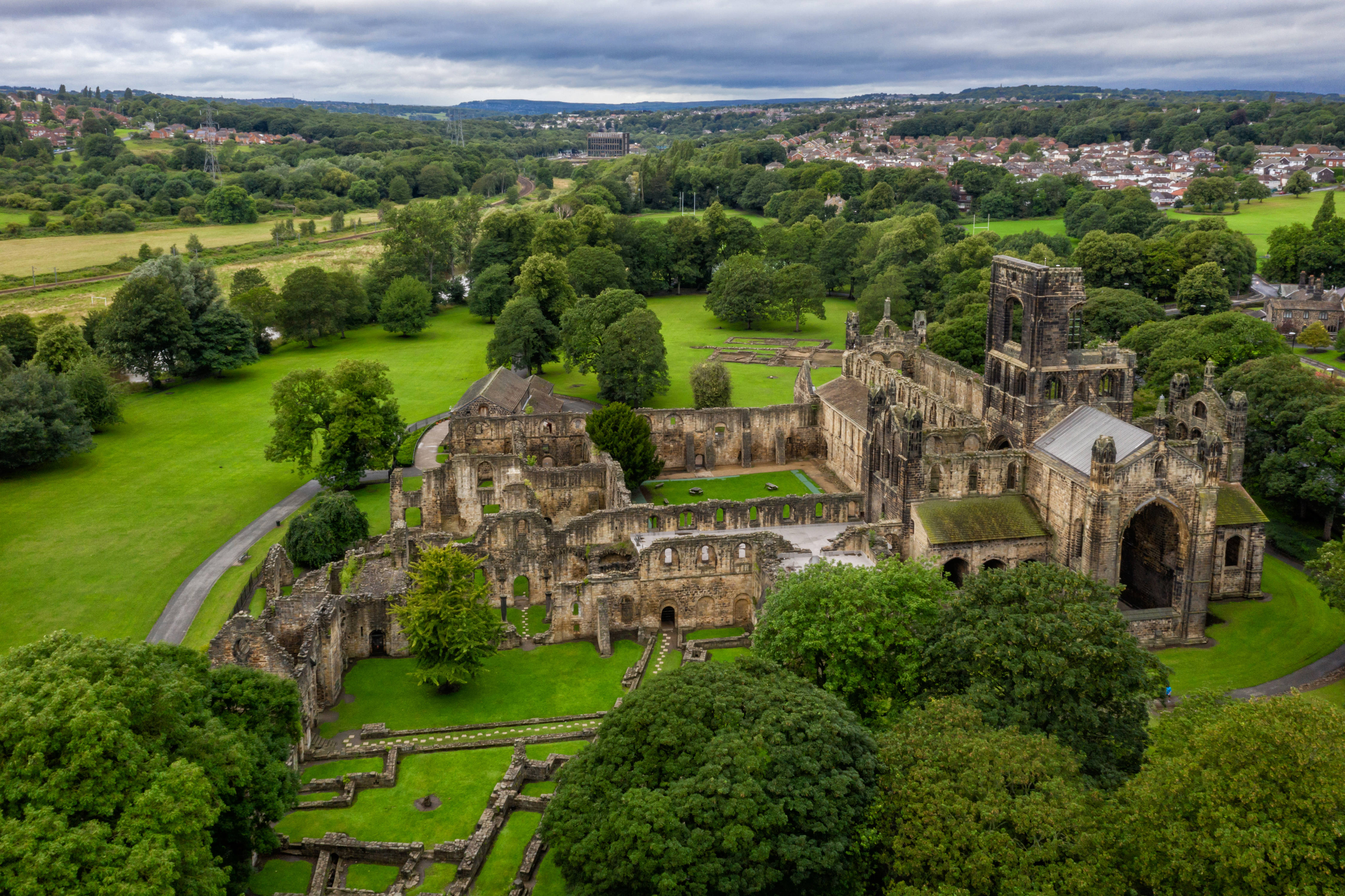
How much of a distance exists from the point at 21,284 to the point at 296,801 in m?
104

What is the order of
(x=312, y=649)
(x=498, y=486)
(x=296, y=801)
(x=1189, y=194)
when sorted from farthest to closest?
(x=1189, y=194), (x=498, y=486), (x=312, y=649), (x=296, y=801)

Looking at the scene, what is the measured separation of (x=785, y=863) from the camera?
25.3m

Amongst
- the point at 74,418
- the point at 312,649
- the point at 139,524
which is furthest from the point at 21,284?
the point at 312,649

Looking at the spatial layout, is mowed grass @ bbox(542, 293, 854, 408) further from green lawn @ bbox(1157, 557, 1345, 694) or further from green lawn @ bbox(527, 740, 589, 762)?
green lawn @ bbox(527, 740, 589, 762)

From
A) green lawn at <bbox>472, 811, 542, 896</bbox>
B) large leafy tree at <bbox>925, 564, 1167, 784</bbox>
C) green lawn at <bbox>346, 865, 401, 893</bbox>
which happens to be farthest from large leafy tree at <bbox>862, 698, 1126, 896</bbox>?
green lawn at <bbox>346, 865, 401, 893</bbox>

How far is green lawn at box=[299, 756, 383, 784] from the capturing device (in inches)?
1410

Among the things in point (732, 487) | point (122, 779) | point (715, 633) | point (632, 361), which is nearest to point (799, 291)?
point (632, 361)

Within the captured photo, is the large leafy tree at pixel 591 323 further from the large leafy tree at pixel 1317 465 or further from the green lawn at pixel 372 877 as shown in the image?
the green lawn at pixel 372 877

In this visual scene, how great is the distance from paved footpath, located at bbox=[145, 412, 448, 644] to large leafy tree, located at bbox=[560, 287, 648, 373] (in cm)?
2188

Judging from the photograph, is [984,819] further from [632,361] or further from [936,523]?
[632,361]

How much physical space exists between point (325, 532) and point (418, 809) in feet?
72.6

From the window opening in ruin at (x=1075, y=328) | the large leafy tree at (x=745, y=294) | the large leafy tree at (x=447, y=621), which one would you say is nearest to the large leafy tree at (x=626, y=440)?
the large leafy tree at (x=447, y=621)

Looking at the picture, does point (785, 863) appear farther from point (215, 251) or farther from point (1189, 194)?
point (1189, 194)

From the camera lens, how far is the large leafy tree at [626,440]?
208 feet
